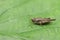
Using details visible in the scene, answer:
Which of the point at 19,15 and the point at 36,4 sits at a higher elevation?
the point at 36,4

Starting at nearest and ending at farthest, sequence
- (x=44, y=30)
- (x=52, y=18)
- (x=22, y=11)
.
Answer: (x=44, y=30) < (x=52, y=18) < (x=22, y=11)

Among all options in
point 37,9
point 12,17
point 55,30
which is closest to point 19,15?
point 12,17

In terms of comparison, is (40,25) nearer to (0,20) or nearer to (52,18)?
(52,18)

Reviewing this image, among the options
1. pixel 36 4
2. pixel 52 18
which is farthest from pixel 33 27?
pixel 36 4

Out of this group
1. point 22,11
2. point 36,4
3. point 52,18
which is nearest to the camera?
point 52,18

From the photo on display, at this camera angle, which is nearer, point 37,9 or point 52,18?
point 52,18

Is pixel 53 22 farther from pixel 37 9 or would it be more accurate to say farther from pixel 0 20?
pixel 0 20

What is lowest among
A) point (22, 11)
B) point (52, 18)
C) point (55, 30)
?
point (55, 30)
